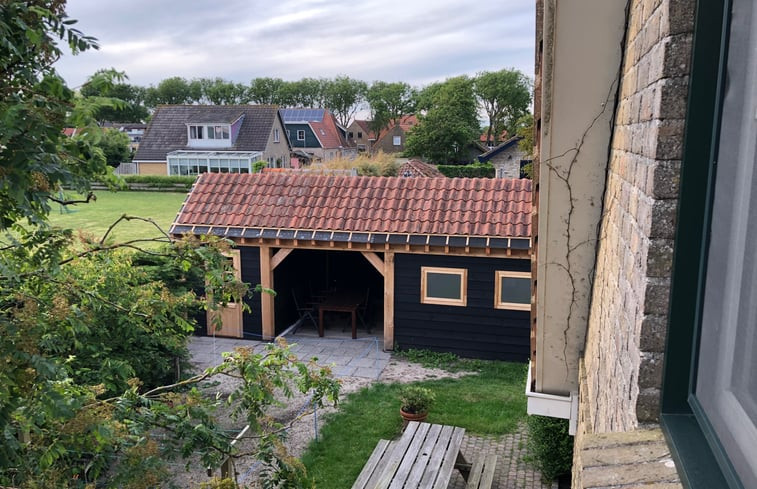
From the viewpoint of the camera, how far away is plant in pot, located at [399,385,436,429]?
356 inches

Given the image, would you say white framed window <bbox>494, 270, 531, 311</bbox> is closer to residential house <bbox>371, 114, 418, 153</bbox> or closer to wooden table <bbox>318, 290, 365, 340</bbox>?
wooden table <bbox>318, 290, 365, 340</bbox>

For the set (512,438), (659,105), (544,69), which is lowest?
(512,438)

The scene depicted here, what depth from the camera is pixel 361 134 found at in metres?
86.6

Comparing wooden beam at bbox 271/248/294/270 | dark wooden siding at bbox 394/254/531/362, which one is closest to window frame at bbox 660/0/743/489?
dark wooden siding at bbox 394/254/531/362

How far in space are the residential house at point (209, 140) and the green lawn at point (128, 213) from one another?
193 inches

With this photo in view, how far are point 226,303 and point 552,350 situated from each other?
86.8 inches

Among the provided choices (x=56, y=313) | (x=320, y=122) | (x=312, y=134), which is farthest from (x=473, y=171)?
(x=56, y=313)

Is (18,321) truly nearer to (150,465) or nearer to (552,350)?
(150,465)

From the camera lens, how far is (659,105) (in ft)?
4.61

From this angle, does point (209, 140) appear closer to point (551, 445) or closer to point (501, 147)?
point (501, 147)

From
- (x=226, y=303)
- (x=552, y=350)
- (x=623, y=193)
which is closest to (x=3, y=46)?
(x=226, y=303)

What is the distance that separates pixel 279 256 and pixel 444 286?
3654 mm

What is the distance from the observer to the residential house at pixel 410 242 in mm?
11859

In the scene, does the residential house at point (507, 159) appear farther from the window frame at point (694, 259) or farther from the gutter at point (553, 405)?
the window frame at point (694, 259)
